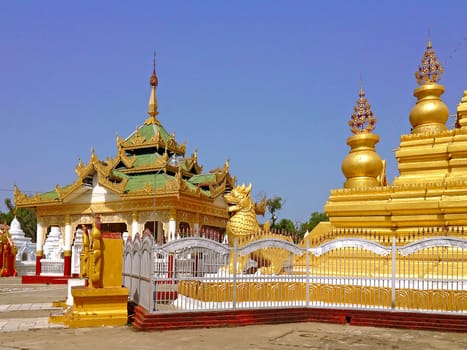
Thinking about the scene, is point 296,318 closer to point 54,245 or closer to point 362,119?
point 362,119

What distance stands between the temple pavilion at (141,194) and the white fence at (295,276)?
46.0ft

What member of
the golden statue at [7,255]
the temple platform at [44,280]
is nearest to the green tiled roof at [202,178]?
the temple platform at [44,280]

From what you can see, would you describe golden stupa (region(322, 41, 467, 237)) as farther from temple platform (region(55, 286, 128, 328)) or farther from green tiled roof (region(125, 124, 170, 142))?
green tiled roof (region(125, 124, 170, 142))

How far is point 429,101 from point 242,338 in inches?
353

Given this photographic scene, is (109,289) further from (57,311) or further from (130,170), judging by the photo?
(130,170)

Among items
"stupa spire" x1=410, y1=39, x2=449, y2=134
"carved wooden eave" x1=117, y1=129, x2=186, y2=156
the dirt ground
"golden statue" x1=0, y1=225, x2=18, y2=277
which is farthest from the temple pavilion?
the dirt ground

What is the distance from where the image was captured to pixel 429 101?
14.5m

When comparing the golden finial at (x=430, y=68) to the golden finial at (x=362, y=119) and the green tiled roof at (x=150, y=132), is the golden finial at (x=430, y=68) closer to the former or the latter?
the golden finial at (x=362, y=119)

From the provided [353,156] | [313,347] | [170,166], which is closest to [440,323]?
[313,347]

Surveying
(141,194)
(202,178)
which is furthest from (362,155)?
(202,178)

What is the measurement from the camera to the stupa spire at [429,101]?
14352 mm

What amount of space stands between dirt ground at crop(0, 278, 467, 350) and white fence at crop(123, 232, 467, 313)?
0.73 metres

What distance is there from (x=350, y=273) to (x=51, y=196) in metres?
22.0

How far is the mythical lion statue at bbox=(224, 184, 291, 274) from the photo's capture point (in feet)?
36.8
